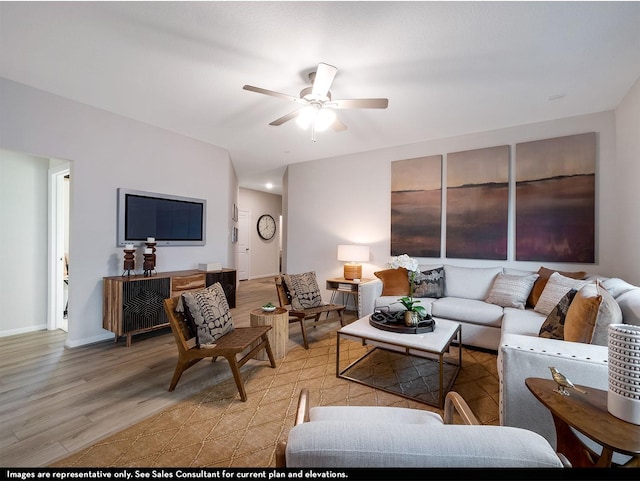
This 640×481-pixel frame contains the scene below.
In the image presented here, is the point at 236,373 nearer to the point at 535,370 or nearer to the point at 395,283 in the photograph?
the point at 535,370

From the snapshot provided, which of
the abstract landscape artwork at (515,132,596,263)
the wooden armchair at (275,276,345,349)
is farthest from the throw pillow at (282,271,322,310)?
the abstract landscape artwork at (515,132,596,263)

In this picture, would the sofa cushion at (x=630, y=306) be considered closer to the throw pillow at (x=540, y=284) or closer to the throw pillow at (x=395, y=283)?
the throw pillow at (x=540, y=284)

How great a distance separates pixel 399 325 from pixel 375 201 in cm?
259

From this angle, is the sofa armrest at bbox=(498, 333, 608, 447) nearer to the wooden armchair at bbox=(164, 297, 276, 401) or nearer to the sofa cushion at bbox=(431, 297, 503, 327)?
the sofa cushion at bbox=(431, 297, 503, 327)

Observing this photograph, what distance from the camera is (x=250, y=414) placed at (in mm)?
1952

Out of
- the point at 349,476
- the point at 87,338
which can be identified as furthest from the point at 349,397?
the point at 87,338

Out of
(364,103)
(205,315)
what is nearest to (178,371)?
(205,315)

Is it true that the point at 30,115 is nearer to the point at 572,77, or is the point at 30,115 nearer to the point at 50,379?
the point at 50,379

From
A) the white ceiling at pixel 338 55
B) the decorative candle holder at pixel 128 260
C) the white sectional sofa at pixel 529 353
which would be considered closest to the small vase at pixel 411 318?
the white sectional sofa at pixel 529 353

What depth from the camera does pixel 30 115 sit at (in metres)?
2.77

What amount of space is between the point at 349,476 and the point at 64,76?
3.64 metres

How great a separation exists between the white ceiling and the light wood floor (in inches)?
103

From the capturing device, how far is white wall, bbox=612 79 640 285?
256 cm

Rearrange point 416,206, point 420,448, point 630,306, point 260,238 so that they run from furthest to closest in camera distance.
Result: point 260,238
point 416,206
point 630,306
point 420,448
